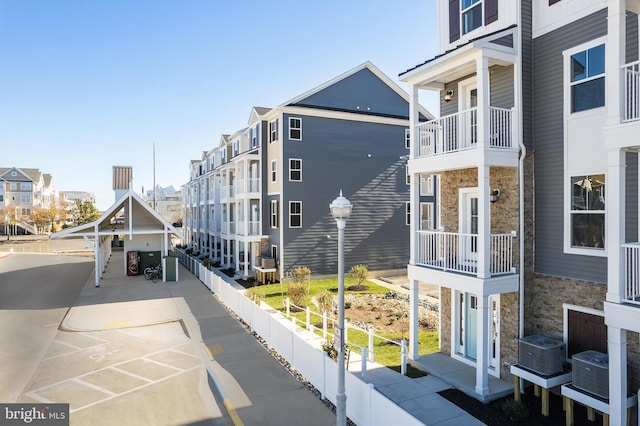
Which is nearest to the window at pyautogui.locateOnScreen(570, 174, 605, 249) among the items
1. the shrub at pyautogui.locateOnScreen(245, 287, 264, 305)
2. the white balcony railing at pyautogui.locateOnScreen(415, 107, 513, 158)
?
the white balcony railing at pyautogui.locateOnScreen(415, 107, 513, 158)

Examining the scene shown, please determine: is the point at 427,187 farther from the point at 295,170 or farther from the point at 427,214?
the point at 295,170

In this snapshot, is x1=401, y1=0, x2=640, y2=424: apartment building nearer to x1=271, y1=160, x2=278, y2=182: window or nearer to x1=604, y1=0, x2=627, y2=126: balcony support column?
x1=604, y1=0, x2=627, y2=126: balcony support column

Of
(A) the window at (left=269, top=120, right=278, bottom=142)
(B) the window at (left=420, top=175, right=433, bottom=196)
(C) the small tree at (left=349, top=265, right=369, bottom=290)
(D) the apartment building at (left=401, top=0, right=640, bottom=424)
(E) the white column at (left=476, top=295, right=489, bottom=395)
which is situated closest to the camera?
(D) the apartment building at (left=401, top=0, right=640, bottom=424)

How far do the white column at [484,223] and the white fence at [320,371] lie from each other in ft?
12.3

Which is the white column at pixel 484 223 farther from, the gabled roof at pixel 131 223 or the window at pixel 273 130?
the gabled roof at pixel 131 223

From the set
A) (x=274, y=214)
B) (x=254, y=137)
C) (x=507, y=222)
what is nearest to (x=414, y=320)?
(x=507, y=222)

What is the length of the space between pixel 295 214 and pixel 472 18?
14843 mm

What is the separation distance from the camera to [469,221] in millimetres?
10820

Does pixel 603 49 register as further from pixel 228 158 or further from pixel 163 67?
pixel 228 158

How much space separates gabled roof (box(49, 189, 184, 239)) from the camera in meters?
23.7

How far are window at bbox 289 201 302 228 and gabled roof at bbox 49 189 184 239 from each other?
7260 millimetres

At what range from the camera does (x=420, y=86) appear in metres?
11.1

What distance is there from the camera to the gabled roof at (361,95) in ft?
77.7

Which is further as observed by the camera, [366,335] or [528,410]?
[366,335]
